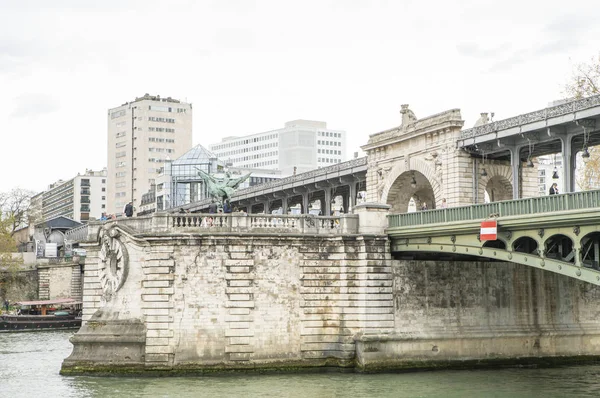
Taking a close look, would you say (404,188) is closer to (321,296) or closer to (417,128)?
(417,128)

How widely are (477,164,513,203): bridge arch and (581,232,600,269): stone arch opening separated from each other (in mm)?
17913

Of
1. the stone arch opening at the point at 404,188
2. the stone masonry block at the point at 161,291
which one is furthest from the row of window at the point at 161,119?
the stone masonry block at the point at 161,291

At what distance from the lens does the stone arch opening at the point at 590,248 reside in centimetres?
3216

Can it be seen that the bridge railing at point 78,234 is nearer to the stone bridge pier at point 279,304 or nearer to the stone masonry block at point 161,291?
the stone bridge pier at point 279,304

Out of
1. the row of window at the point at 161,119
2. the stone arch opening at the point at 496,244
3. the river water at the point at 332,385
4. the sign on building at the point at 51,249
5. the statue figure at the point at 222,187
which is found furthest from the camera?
the row of window at the point at 161,119

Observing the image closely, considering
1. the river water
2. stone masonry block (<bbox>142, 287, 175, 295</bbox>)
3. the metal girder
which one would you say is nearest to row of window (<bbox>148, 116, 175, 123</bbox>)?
the river water

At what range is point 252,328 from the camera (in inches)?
1670

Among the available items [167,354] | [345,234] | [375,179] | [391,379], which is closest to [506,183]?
[375,179]

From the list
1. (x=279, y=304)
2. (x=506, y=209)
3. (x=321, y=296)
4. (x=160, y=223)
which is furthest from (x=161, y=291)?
(x=506, y=209)

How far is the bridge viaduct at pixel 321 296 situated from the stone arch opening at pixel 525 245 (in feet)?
3.57

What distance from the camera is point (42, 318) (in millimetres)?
75375

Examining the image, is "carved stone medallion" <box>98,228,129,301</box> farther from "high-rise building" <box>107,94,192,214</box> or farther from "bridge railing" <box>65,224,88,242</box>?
"high-rise building" <box>107,94,192,214</box>

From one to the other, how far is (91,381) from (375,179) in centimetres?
2590

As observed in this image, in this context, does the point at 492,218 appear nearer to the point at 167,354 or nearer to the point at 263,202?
the point at 167,354
